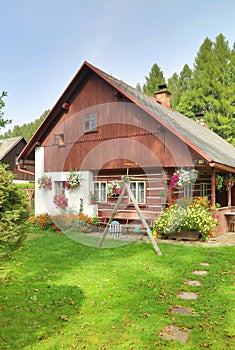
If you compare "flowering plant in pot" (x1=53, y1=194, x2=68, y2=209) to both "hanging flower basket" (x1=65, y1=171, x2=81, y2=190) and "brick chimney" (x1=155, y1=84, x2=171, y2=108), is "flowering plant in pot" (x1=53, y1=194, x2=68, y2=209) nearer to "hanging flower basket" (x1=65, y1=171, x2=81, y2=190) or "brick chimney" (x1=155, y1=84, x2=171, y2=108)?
"hanging flower basket" (x1=65, y1=171, x2=81, y2=190)

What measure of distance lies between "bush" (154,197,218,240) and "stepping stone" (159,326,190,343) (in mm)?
5679

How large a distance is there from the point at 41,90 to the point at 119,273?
13376 millimetres

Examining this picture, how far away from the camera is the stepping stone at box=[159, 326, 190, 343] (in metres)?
3.46

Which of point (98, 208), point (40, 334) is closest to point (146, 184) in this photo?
point (98, 208)

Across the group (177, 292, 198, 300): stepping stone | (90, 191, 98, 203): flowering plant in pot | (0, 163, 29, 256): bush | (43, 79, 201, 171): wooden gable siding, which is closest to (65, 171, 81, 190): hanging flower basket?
(43, 79, 201, 171): wooden gable siding

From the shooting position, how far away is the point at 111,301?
4.54 metres

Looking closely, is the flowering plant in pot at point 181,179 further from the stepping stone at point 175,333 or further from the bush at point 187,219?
the stepping stone at point 175,333

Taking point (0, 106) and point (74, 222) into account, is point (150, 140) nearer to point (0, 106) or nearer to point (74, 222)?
point (74, 222)

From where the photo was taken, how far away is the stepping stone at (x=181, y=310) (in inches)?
163

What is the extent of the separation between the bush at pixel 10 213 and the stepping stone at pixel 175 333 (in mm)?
2090

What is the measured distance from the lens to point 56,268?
20.8 ft

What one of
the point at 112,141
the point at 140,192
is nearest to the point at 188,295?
the point at 140,192

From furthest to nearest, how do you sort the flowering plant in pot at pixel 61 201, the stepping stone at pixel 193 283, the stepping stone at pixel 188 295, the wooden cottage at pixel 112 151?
the flowering plant in pot at pixel 61 201 < the wooden cottage at pixel 112 151 < the stepping stone at pixel 193 283 < the stepping stone at pixel 188 295

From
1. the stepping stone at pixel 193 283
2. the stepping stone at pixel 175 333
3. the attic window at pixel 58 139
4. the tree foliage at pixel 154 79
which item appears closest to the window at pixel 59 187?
the attic window at pixel 58 139
